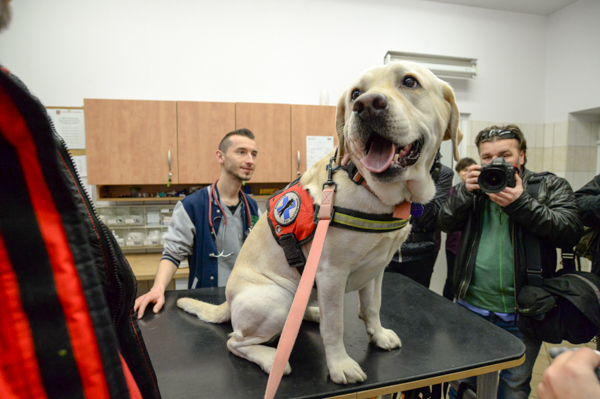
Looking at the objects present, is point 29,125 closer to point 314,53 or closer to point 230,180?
point 230,180

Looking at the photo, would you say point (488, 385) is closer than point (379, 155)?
No

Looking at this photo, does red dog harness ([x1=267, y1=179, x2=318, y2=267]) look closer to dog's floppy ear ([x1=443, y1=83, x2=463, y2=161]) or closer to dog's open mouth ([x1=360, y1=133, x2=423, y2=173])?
dog's open mouth ([x1=360, y1=133, x2=423, y2=173])

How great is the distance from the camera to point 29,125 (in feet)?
1.17

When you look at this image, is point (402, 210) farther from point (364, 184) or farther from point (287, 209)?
point (287, 209)

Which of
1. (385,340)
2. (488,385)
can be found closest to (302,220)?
(385,340)

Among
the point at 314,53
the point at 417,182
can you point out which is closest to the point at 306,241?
the point at 417,182

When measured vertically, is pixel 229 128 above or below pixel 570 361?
above

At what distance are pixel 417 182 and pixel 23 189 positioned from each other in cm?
98

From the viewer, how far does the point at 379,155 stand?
929 mm

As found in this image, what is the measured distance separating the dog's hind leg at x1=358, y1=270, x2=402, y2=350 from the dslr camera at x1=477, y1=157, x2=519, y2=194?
84 cm

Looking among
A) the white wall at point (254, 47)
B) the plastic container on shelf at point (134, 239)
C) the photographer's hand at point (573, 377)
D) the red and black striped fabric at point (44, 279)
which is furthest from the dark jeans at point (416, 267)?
the plastic container on shelf at point (134, 239)

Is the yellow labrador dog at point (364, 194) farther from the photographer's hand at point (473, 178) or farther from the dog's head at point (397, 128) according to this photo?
the photographer's hand at point (473, 178)

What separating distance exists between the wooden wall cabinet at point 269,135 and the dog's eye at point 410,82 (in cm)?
266

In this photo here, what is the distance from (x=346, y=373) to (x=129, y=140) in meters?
3.27
